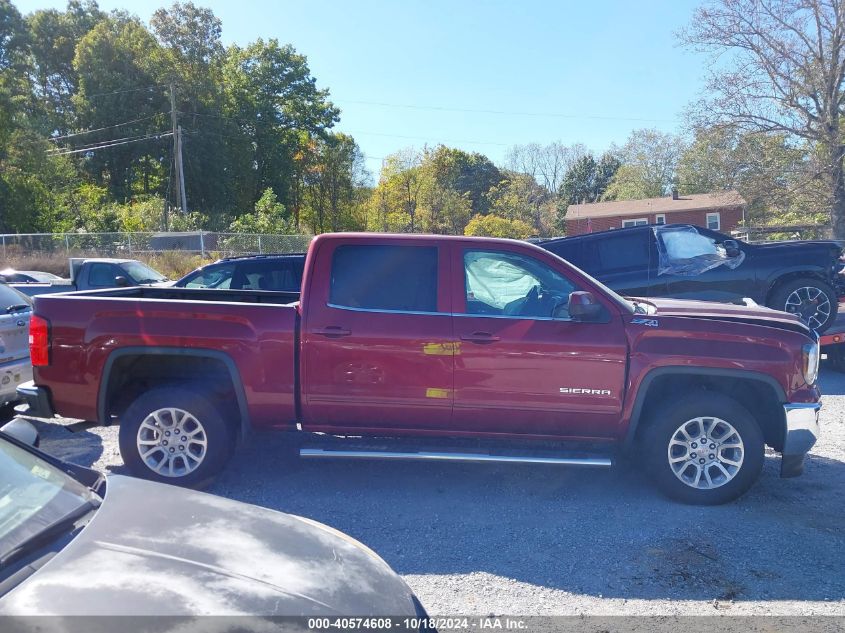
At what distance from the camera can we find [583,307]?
187 inches

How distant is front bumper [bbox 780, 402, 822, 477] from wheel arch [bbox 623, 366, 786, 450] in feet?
0.19

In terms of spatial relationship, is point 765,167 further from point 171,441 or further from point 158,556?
point 158,556

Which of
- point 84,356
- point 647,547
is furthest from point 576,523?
point 84,356

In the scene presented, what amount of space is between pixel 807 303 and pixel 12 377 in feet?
32.5

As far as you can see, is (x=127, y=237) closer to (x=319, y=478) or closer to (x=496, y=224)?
(x=319, y=478)

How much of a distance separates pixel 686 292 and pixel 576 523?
591 centimetres

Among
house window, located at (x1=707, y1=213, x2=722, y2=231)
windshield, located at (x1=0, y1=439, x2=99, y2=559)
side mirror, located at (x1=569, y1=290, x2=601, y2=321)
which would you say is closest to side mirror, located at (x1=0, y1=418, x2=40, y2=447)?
windshield, located at (x1=0, y1=439, x2=99, y2=559)

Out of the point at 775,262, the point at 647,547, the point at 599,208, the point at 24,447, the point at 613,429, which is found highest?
the point at 599,208

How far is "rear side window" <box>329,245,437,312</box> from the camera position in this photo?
505 cm

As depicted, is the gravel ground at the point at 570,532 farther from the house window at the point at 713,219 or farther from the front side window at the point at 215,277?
the house window at the point at 713,219

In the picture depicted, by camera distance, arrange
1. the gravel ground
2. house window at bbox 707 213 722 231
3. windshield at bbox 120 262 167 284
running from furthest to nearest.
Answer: house window at bbox 707 213 722 231
windshield at bbox 120 262 167 284
the gravel ground

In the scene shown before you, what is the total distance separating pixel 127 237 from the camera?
26.8 m

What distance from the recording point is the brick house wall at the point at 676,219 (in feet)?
161

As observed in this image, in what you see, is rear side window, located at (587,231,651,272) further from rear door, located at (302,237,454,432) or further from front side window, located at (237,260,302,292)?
rear door, located at (302,237,454,432)
